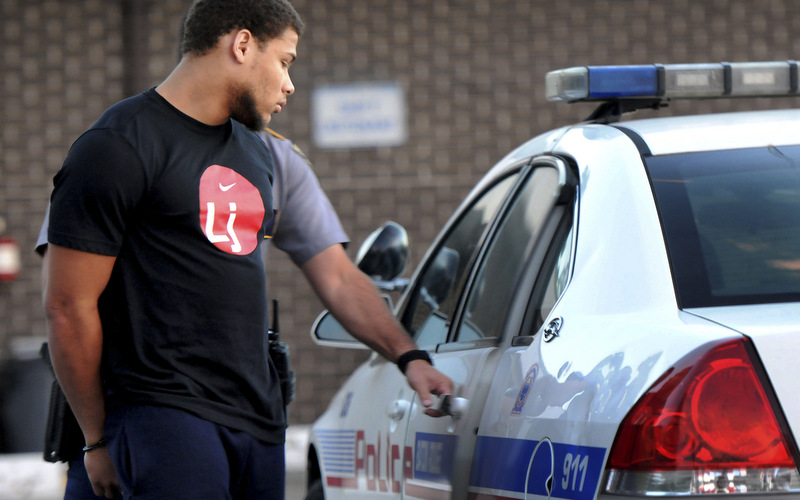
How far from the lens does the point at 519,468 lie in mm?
2342

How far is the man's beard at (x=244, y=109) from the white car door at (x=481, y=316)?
2.33ft

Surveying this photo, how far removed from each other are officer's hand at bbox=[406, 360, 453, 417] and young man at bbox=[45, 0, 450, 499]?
14.2 inches

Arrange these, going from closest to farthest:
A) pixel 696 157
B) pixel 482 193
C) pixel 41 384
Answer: pixel 696 157, pixel 482 193, pixel 41 384

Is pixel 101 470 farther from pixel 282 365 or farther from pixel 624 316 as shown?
pixel 624 316

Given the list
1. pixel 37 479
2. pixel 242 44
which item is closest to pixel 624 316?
pixel 242 44

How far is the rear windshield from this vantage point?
7.25ft

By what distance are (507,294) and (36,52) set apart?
699cm

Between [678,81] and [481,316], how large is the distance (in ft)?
2.50

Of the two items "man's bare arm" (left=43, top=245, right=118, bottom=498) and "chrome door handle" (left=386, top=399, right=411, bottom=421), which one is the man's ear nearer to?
"man's bare arm" (left=43, top=245, right=118, bottom=498)

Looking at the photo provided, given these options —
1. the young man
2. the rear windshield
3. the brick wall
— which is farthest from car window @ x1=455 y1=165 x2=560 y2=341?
the brick wall

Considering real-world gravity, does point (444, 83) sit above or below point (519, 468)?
above

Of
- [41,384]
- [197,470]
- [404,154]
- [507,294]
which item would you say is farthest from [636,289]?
[404,154]

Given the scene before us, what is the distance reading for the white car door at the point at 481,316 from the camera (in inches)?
106

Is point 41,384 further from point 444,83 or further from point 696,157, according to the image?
point 696,157
